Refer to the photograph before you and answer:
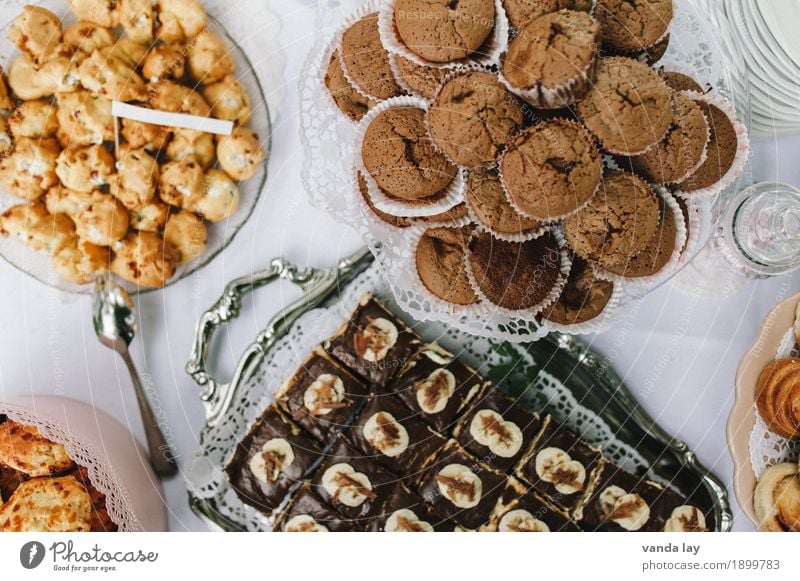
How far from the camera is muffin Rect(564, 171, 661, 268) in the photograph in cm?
71

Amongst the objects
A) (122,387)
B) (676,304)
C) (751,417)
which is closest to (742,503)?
(751,417)

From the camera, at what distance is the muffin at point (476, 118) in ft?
2.29

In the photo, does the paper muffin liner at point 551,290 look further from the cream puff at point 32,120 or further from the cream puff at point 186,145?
the cream puff at point 32,120

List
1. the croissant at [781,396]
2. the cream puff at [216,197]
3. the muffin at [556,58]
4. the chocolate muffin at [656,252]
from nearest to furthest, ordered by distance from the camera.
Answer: the muffin at [556,58], the chocolate muffin at [656,252], the croissant at [781,396], the cream puff at [216,197]

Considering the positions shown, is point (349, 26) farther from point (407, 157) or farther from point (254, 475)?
point (254, 475)

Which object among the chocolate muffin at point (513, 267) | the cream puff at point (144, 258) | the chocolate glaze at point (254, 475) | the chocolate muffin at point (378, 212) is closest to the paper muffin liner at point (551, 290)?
the chocolate muffin at point (513, 267)

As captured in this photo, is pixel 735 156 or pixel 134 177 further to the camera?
pixel 134 177

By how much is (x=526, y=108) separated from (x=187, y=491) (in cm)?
82

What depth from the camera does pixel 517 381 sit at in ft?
3.37

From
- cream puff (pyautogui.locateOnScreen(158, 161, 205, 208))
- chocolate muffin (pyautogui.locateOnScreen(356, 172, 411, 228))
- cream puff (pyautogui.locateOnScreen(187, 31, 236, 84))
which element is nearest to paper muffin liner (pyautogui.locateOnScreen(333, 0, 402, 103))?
chocolate muffin (pyautogui.locateOnScreen(356, 172, 411, 228))

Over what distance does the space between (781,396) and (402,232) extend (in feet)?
2.05

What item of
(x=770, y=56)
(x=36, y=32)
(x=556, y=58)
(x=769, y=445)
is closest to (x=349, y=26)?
(x=556, y=58)

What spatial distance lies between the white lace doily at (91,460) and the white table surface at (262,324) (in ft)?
0.27

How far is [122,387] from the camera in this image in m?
1.05
